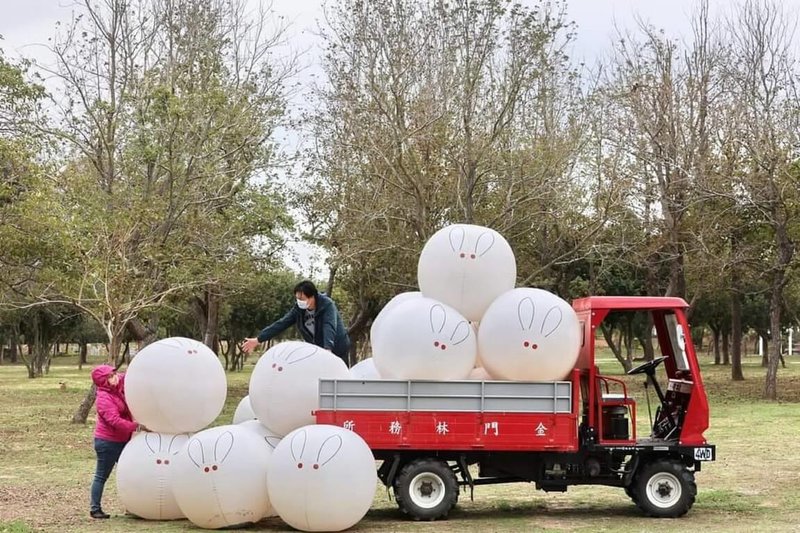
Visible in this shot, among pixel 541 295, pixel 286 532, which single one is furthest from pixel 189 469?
pixel 541 295

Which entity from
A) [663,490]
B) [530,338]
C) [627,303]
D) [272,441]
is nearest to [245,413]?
[272,441]

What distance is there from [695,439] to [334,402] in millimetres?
3382

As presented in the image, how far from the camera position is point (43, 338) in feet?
162

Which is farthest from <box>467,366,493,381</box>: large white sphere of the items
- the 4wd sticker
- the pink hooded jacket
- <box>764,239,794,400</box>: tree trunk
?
<box>764,239,794,400</box>: tree trunk

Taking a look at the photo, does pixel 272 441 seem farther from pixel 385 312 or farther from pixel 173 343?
pixel 385 312

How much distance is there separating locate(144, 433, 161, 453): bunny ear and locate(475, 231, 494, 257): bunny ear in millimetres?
3394

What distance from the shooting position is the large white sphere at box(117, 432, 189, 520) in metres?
9.47

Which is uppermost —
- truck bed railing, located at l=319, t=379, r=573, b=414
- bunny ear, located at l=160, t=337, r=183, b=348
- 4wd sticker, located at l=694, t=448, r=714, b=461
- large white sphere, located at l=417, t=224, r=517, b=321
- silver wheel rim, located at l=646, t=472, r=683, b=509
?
large white sphere, located at l=417, t=224, r=517, b=321

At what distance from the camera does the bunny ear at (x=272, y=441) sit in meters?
9.30

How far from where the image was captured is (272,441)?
30.7 feet

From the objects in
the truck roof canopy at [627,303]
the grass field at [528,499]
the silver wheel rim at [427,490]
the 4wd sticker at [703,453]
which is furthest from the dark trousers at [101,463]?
the 4wd sticker at [703,453]

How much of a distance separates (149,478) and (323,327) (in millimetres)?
2226

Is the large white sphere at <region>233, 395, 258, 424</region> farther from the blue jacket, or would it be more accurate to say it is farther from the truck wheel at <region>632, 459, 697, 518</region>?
the truck wheel at <region>632, 459, 697, 518</region>

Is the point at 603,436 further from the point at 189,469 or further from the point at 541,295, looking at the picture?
the point at 189,469
